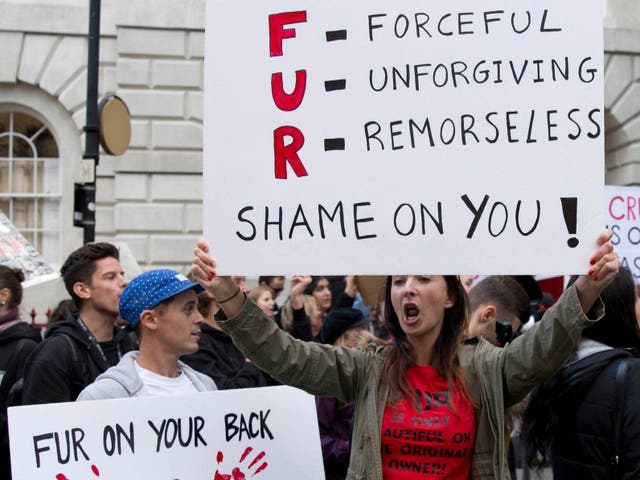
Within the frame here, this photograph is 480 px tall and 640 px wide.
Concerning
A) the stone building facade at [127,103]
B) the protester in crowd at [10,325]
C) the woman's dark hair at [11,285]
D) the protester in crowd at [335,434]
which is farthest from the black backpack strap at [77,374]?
the stone building facade at [127,103]

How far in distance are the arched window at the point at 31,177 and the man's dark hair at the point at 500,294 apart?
1040cm

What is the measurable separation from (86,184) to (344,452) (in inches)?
227

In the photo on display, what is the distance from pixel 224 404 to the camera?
3.28m

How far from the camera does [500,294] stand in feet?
16.9

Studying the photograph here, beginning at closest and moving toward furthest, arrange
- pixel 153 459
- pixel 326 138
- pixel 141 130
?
pixel 326 138 → pixel 153 459 → pixel 141 130

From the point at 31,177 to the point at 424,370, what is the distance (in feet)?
41.6

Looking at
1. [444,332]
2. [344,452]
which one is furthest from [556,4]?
[344,452]

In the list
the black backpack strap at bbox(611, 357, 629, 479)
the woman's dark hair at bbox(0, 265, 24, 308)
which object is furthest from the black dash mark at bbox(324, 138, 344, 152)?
the woman's dark hair at bbox(0, 265, 24, 308)

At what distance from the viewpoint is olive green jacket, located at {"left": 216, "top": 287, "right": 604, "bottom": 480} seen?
108 inches

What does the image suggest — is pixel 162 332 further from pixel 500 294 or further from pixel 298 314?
pixel 298 314

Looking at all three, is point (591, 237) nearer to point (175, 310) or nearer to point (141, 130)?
point (175, 310)

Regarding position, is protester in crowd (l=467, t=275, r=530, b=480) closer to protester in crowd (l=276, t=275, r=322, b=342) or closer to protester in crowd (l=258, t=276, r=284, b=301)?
protester in crowd (l=276, t=275, r=322, b=342)

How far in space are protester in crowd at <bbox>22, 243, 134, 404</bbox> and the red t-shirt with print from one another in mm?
1521

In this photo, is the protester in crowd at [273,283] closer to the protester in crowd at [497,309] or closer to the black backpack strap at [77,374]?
the protester in crowd at [497,309]
